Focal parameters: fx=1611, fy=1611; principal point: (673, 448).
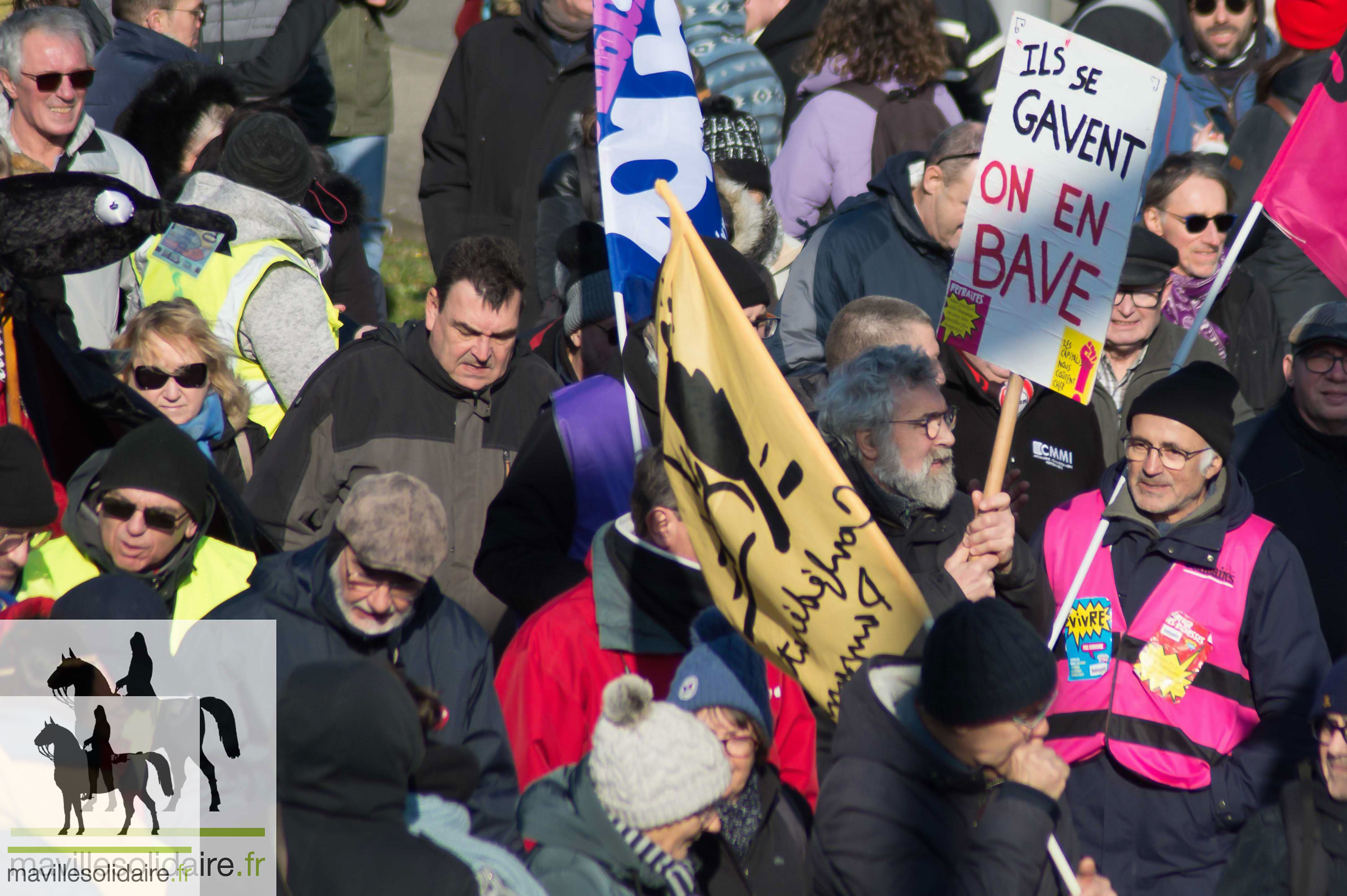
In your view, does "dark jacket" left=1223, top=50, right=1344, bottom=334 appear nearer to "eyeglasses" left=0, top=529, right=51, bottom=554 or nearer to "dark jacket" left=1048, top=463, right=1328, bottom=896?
"dark jacket" left=1048, top=463, right=1328, bottom=896

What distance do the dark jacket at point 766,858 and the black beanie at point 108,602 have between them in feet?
4.52

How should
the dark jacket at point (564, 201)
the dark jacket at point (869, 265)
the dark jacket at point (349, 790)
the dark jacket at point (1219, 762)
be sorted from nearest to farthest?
the dark jacket at point (349, 790)
the dark jacket at point (1219, 762)
the dark jacket at point (869, 265)
the dark jacket at point (564, 201)

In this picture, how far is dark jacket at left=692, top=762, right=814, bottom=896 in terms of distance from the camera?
3.60 m

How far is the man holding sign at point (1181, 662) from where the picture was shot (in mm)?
4324

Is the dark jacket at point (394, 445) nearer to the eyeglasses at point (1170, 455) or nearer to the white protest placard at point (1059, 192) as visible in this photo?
the white protest placard at point (1059, 192)

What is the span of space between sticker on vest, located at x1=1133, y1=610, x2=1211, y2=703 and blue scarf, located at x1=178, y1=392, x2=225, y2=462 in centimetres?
298

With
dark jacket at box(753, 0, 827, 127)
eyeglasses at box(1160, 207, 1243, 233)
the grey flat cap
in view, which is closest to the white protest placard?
the grey flat cap

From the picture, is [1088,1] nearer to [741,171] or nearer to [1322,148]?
[741,171]

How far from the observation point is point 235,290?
18.7ft

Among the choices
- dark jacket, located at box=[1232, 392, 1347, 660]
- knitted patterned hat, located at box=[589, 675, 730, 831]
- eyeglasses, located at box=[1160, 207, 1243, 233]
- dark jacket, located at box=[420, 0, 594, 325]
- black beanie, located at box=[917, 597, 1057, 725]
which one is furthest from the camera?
dark jacket, located at box=[420, 0, 594, 325]

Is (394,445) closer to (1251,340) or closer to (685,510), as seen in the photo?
(685,510)

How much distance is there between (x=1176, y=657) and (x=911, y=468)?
0.97 meters

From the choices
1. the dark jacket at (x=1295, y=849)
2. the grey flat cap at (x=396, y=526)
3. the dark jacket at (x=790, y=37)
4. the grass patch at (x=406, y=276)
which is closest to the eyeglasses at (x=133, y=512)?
the grey flat cap at (x=396, y=526)

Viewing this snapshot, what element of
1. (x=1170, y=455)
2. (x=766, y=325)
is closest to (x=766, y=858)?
(x=1170, y=455)
